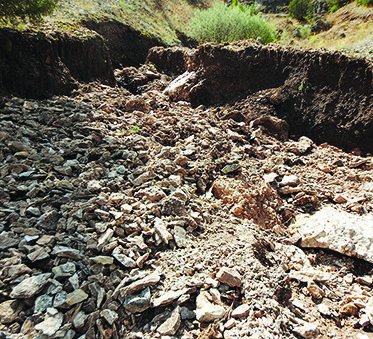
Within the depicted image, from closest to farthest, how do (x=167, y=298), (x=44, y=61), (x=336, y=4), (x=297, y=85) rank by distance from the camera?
1. (x=167, y=298)
2. (x=44, y=61)
3. (x=297, y=85)
4. (x=336, y=4)

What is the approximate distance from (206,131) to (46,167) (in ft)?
10.5

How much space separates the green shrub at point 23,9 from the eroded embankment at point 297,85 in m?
3.75

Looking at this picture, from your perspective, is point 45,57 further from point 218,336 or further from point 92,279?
point 218,336

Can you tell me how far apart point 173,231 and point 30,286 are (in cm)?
152

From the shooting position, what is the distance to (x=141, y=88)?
811cm

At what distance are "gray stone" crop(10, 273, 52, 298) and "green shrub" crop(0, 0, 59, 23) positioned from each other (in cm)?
521

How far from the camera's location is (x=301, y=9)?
2262cm

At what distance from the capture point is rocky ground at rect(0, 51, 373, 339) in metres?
2.07

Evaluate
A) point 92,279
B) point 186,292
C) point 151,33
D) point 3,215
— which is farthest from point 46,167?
point 151,33

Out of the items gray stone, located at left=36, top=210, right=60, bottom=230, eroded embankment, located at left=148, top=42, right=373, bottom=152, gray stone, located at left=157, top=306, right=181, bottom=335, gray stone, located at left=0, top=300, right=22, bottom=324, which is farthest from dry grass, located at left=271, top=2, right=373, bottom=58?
gray stone, located at left=0, top=300, right=22, bottom=324

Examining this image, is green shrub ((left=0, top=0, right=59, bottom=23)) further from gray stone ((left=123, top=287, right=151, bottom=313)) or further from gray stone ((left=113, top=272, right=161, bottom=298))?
gray stone ((left=123, top=287, right=151, bottom=313))

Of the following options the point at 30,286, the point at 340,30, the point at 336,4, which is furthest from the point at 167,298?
the point at 336,4

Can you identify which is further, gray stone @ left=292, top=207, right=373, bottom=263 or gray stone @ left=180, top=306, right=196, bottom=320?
gray stone @ left=292, top=207, right=373, bottom=263

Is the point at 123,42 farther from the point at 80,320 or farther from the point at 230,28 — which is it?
the point at 80,320
